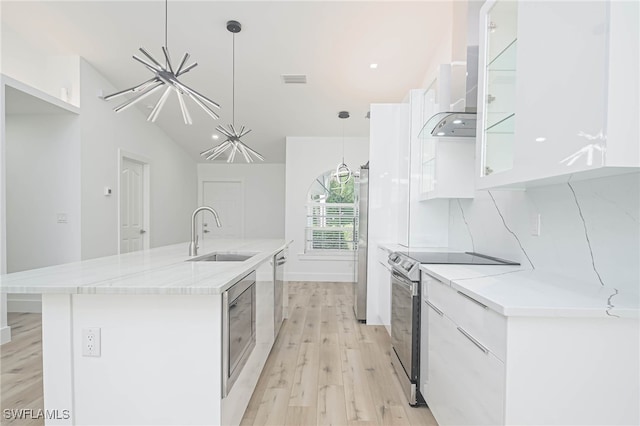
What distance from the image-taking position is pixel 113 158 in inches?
191

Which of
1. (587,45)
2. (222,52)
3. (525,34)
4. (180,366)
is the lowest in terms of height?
(180,366)

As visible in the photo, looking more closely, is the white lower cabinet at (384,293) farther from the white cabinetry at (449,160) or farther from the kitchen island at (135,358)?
the kitchen island at (135,358)

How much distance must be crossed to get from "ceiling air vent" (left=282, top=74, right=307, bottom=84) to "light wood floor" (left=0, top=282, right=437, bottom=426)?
9.93 feet

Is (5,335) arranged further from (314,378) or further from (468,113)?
(468,113)

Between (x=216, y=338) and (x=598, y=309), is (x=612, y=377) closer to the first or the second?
(x=598, y=309)

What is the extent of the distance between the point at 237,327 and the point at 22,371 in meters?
2.04

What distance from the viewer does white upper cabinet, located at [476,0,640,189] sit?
1033 mm

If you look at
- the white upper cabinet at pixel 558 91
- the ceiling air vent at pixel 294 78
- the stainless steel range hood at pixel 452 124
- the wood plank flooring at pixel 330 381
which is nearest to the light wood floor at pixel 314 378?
the wood plank flooring at pixel 330 381

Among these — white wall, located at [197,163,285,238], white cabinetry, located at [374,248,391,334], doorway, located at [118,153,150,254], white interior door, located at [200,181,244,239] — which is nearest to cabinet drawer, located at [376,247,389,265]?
white cabinetry, located at [374,248,391,334]

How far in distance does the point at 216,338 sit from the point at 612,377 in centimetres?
144

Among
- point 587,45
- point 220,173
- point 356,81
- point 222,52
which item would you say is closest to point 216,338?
point 587,45

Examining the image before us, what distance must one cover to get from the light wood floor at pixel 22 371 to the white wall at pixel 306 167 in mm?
3737

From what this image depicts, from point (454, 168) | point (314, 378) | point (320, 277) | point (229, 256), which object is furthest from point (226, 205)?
point (454, 168)

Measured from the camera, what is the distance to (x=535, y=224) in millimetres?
1930
